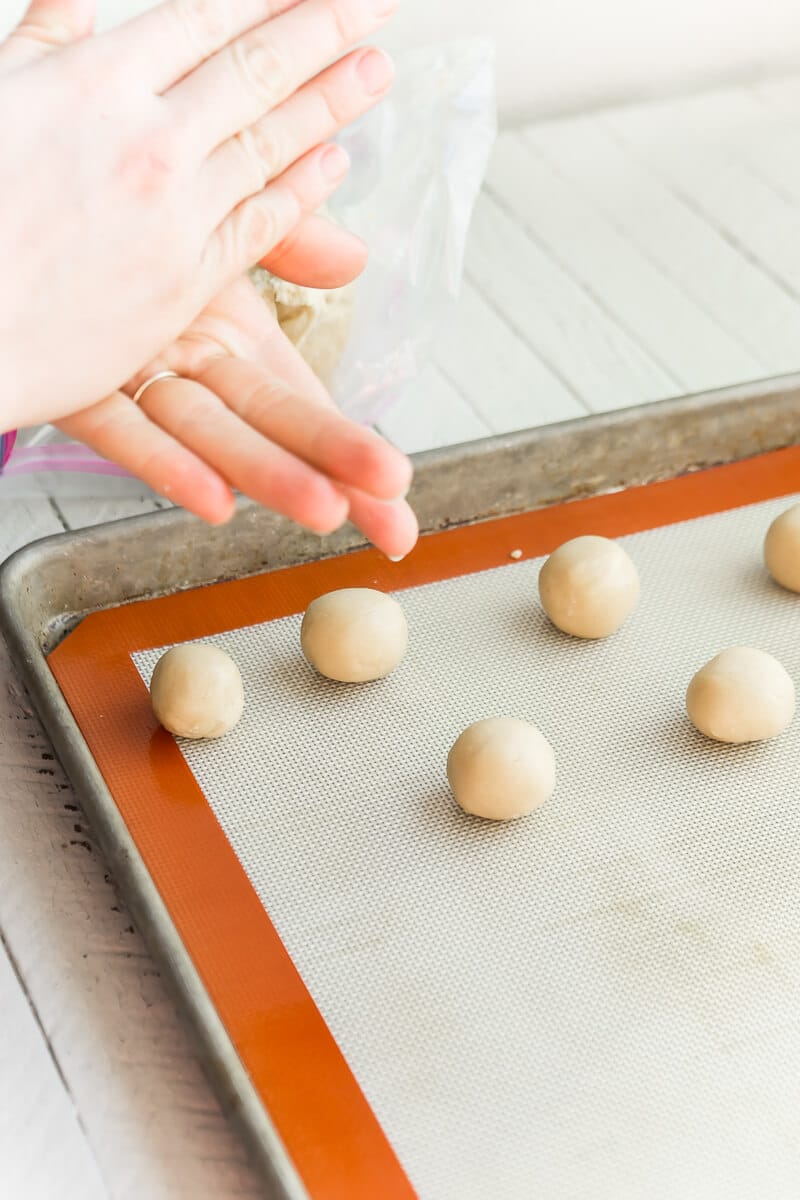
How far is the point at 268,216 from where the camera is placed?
0.78 m

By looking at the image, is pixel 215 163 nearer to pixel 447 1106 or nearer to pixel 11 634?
pixel 11 634

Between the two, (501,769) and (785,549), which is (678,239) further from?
(501,769)

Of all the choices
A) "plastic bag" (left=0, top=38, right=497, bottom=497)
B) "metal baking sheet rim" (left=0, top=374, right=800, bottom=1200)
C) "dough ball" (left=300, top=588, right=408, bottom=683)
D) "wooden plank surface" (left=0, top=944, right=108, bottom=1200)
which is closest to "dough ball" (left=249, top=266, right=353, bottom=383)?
"plastic bag" (left=0, top=38, right=497, bottom=497)

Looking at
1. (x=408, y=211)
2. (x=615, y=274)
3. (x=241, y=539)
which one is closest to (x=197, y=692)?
(x=241, y=539)

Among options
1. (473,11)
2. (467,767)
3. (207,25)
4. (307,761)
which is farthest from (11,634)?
(473,11)

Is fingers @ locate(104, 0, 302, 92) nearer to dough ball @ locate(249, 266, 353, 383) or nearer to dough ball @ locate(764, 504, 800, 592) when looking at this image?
dough ball @ locate(249, 266, 353, 383)

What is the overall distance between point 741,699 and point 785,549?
18 centimetres

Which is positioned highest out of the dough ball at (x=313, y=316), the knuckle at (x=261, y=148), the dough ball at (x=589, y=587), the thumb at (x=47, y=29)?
the thumb at (x=47, y=29)

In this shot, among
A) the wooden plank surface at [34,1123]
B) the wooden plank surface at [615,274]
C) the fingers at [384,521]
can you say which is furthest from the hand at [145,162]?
the wooden plank surface at [615,274]

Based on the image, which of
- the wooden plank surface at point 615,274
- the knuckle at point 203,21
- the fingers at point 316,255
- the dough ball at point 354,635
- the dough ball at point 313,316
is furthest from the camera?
the wooden plank surface at point 615,274

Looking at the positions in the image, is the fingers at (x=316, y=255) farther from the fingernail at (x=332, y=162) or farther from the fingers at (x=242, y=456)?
the fingers at (x=242, y=456)

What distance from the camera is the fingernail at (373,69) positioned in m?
0.78

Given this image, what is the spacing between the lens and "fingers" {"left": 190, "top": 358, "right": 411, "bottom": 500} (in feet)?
2.08

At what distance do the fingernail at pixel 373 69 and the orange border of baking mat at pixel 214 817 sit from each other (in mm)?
407
